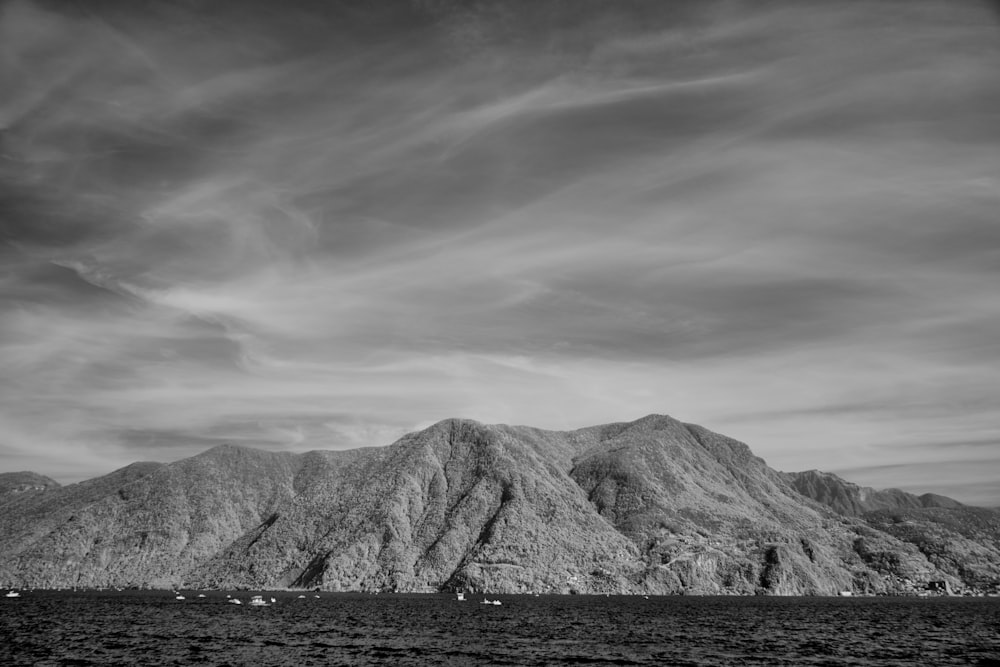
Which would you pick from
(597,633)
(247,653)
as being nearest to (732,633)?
(597,633)

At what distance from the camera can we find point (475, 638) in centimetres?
9781

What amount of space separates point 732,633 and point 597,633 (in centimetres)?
2154

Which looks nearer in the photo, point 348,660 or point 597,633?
point 348,660

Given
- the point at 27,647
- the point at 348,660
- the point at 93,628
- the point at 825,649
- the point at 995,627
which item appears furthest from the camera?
the point at 995,627

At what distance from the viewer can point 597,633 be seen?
105 meters

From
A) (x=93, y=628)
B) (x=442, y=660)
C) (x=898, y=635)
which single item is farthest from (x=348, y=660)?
(x=898, y=635)

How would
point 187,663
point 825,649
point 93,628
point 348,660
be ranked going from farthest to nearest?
point 93,628 < point 825,649 < point 348,660 < point 187,663

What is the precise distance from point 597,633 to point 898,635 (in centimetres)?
4770

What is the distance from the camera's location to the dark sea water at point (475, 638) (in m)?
76.7

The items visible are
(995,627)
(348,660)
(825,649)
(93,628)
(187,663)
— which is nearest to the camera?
(187,663)

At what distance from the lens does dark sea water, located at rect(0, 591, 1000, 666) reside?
76.7m

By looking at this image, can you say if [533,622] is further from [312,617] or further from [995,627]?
[995,627]

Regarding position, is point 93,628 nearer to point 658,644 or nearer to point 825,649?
point 658,644

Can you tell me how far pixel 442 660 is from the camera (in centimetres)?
7581
